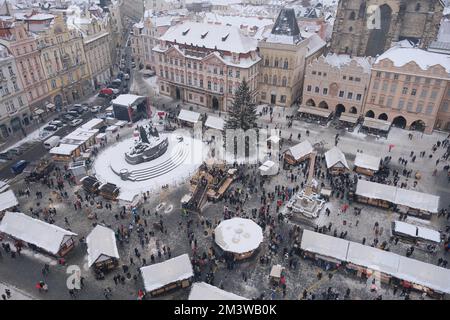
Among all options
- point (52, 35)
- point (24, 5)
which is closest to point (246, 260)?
point (52, 35)

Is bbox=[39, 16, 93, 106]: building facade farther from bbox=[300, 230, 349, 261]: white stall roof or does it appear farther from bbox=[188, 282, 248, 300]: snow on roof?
bbox=[300, 230, 349, 261]: white stall roof

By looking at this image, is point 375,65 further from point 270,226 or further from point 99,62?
point 99,62

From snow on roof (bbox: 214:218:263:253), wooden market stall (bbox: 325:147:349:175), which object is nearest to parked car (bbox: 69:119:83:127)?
snow on roof (bbox: 214:218:263:253)

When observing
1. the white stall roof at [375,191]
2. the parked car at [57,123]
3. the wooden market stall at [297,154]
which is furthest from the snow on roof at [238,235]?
the parked car at [57,123]

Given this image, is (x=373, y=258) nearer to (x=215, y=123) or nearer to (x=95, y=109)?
(x=215, y=123)

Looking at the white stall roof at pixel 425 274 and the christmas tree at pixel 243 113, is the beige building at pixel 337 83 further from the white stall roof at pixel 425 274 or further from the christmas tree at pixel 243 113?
the white stall roof at pixel 425 274

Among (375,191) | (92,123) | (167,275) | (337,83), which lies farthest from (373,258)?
(92,123)
